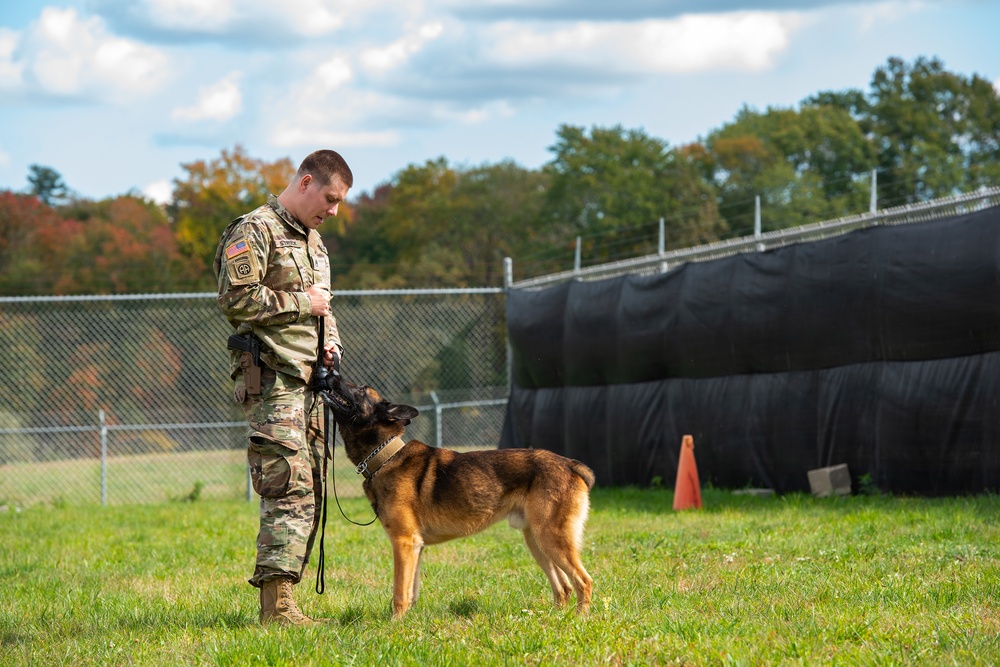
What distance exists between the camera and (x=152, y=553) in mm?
8008

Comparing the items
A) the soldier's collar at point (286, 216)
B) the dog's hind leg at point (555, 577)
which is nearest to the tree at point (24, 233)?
the soldier's collar at point (286, 216)

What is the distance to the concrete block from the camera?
9203 millimetres

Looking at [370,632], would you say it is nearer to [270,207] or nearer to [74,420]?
[270,207]

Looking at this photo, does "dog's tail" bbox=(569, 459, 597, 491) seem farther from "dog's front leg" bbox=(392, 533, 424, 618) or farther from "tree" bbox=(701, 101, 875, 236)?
"tree" bbox=(701, 101, 875, 236)

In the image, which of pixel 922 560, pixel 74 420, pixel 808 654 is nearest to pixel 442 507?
pixel 808 654

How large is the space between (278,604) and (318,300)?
155 centimetres

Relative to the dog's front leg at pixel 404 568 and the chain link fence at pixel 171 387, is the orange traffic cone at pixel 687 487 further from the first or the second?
the chain link fence at pixel 171 387

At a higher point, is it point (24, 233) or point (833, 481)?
point (24, 233)

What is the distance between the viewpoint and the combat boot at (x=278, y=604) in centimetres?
517

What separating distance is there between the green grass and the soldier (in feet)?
1.34

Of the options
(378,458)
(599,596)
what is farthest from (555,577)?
(378,458)

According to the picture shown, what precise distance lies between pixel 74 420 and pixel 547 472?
12.8 m

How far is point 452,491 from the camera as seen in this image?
552cm

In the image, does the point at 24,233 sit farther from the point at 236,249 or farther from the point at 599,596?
the point at 599,596
